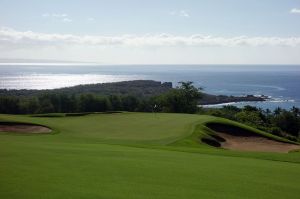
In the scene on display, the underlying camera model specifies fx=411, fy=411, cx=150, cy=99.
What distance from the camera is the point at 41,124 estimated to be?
1145 inches

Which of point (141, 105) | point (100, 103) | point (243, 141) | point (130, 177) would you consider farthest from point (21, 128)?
point (141, 105)

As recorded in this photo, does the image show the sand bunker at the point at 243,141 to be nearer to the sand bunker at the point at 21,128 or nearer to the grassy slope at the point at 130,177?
the sand bunker at the point at 21,128

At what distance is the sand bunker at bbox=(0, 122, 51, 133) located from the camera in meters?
27.4

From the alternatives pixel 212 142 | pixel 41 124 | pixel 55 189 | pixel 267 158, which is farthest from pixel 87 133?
pixel 55 189

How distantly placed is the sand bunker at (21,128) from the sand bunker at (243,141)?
11642mm

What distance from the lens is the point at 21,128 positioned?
28359 mm

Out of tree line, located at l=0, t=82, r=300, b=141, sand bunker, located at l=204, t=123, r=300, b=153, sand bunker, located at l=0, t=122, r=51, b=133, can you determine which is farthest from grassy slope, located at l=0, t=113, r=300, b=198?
tree line, located at l=0, t=82, r=300, b=141

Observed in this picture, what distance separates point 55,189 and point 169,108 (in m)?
73.1

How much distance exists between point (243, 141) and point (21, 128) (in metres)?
15.7

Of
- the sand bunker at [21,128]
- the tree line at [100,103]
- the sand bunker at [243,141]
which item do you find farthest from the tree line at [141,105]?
the sand bunker at [21,128]

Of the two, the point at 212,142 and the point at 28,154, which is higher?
the point at 28,154

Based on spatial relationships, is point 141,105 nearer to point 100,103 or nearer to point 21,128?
point 100,103

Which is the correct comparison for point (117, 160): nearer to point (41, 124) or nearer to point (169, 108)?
point (41, 124)

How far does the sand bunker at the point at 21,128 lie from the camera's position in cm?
2745
